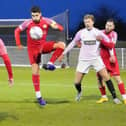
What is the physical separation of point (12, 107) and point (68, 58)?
21.5 meters

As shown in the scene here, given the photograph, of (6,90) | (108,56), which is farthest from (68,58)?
(108,56)

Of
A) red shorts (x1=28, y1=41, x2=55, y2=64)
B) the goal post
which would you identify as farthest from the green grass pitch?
the goal post

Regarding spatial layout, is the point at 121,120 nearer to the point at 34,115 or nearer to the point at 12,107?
the point at 34,115

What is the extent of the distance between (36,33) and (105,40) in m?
1.68

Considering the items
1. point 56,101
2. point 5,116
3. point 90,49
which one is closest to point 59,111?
point 5,116

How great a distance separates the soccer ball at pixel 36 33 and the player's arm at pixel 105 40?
1.38m

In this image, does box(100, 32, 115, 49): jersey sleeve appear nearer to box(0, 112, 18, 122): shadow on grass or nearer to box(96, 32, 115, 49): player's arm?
box(96, 32, 115, 49): player's arm

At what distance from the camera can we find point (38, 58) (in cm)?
1248

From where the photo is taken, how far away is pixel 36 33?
12.3m

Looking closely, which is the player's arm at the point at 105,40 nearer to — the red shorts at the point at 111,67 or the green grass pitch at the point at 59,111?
the red shorts at the point at 111,67

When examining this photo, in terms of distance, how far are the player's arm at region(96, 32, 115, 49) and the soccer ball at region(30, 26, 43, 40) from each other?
4.54 ft

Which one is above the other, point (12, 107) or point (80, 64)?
point (80, 64)

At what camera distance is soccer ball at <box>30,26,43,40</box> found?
12180mm

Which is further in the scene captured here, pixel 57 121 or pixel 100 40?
pixel 100 40
